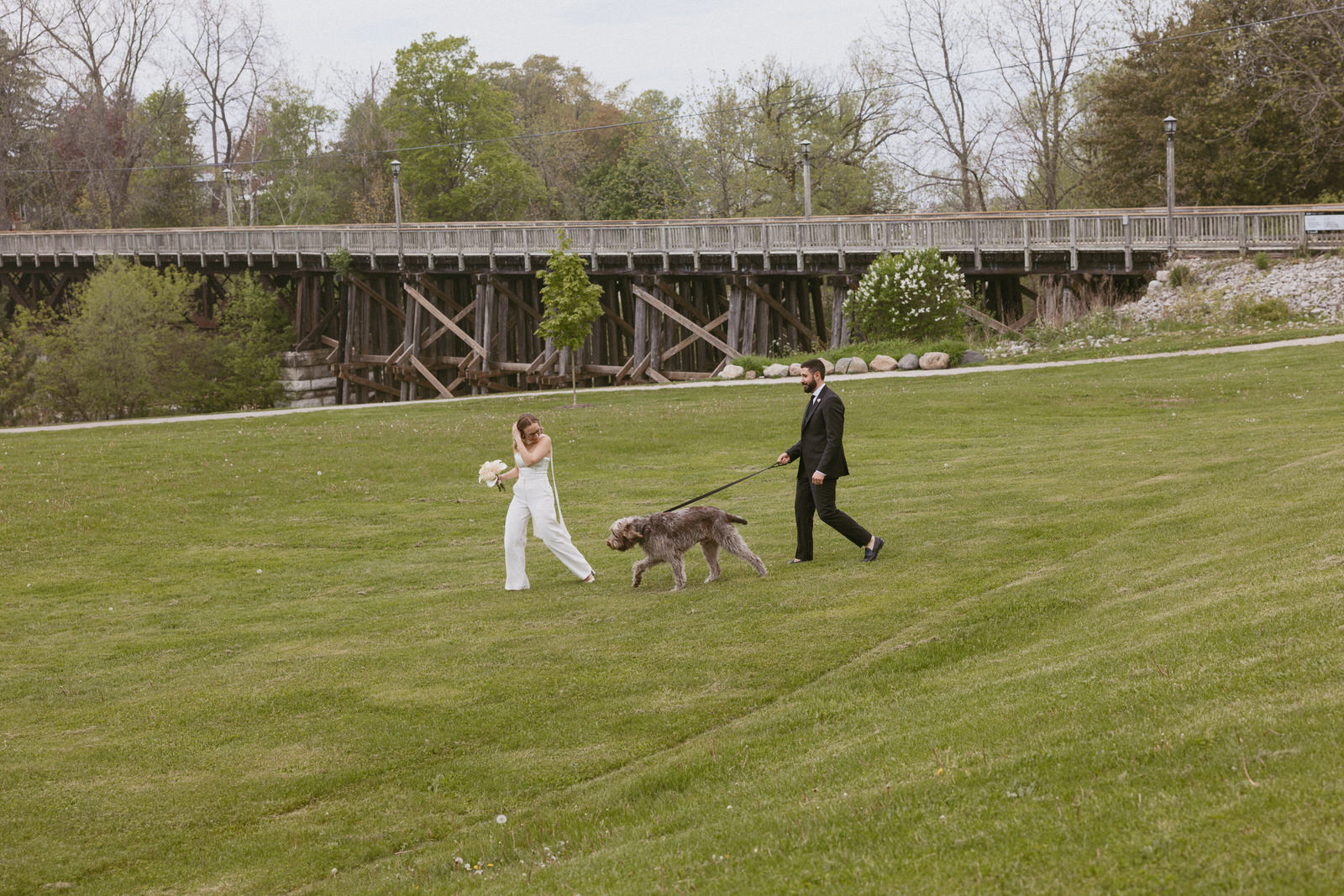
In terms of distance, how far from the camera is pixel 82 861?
5.99 metres

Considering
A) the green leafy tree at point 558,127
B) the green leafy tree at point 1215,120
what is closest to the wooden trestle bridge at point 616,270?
the green leafy tree at point 1215,120

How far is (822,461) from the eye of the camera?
415 inches

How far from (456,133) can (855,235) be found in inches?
1721

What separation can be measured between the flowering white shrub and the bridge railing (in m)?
1.58

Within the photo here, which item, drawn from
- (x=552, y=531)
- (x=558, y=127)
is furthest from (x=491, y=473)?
(x=558, y=127)

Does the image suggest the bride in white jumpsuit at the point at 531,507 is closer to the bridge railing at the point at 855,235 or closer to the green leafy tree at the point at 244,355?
the bridge railing at the point at 855,235

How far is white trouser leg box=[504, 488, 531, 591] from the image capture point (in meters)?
11.1

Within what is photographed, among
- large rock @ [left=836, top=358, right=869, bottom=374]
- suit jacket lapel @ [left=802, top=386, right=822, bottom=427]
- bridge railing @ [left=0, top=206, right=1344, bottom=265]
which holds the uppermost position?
bridge railing @ [left=0, top=206, right=1344, bottom=265]

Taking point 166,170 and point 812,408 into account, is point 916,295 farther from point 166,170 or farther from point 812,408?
point 166,170

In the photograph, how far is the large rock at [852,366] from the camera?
30641 millimetres

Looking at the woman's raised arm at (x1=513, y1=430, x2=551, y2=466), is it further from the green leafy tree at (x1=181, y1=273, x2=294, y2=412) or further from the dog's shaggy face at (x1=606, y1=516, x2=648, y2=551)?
the green leafy tree at (x1=181, y1=273, x2=294, y2=412)

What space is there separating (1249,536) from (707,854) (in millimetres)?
6059

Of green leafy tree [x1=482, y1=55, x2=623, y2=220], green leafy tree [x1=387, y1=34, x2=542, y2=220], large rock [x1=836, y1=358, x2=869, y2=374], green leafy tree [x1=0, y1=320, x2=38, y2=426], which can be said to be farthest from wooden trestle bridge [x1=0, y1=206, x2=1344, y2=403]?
green leafy tree [x1=482, y1=55, x2=623, y2=220]

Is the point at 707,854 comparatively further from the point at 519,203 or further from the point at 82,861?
the point at 519,203
